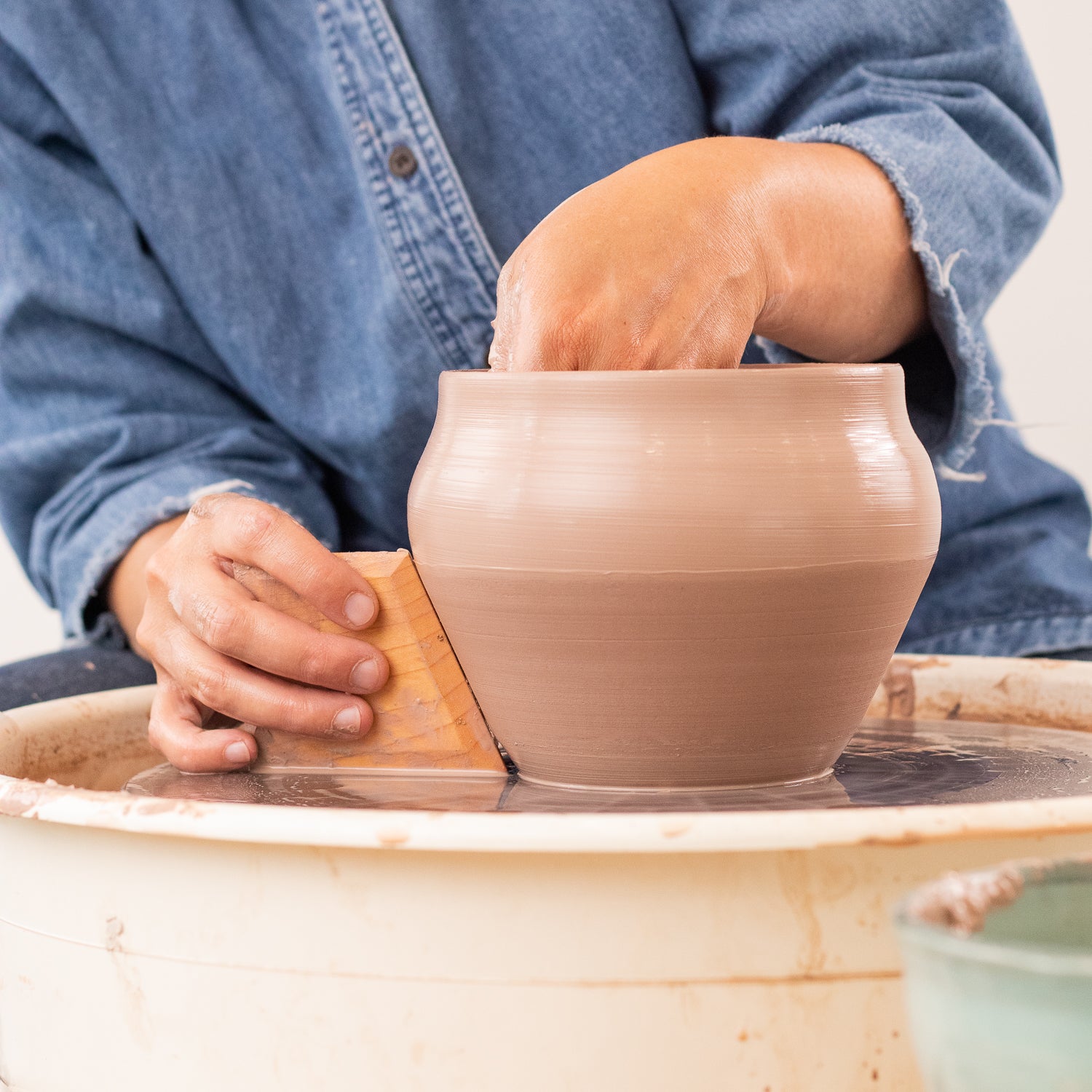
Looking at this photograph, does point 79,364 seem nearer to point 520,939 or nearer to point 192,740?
point 192,740

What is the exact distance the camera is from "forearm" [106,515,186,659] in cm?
107

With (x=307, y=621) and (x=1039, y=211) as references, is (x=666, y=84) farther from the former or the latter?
(x=307, y=621)

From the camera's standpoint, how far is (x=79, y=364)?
1191 mm

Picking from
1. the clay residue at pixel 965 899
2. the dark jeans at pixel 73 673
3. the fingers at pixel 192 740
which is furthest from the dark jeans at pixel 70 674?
the clay residue at pixel 965 899

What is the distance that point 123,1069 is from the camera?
535 mm

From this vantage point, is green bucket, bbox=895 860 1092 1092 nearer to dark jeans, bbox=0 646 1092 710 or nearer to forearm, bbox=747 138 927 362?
forearm, bbox=747 138 927 362

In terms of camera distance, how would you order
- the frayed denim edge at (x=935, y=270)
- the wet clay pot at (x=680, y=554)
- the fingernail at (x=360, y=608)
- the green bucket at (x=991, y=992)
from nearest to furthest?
the green bucket at (x=991, y=992) < the wet clay pot at (x=680, y=554) < the fingernail at (x=360, y=608) < the frayed denim edge at (x=935, y=270)

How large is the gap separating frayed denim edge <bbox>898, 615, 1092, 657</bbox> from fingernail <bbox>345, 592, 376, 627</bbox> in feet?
2.02

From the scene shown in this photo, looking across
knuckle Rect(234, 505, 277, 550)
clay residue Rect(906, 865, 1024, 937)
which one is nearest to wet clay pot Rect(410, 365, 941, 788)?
knuckle Rect(234, 505, 277, 550)

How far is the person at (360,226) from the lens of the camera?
101 centimetres

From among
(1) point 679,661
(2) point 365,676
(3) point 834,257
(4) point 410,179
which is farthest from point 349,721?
(4) point 410,179

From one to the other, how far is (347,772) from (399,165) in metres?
0.60

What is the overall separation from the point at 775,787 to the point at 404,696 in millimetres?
199

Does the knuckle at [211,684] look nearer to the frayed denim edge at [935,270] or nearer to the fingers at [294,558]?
the fingers at [294,558]
